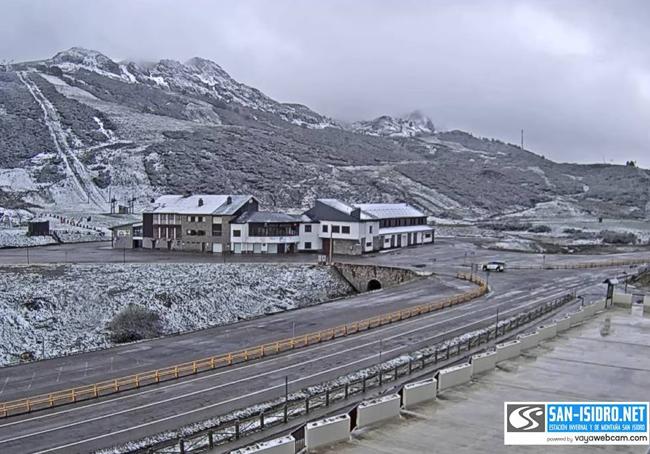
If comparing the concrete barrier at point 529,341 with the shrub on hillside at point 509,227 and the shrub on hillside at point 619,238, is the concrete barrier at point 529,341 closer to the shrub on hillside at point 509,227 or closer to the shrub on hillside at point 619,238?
the shrub on hillside at point 619,238

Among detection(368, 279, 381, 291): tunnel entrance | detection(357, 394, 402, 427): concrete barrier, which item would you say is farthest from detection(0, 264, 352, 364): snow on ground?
detection(357, 394, 402, 427): concrete barrier

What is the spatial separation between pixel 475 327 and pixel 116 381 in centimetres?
2072

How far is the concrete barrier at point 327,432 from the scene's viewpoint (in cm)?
1552

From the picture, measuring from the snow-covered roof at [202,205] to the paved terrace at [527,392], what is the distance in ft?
144

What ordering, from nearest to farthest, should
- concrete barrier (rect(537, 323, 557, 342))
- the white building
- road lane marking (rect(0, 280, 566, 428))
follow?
1. road lane marking (rect(0, 280, 566, 428))
2. concrete barrier (rect(537, 323, 557, 342))
3. the white building

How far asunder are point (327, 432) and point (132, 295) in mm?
31273

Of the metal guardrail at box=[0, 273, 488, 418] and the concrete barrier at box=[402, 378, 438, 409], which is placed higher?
the concrete barrier at box=[402, 378, 438, 409]

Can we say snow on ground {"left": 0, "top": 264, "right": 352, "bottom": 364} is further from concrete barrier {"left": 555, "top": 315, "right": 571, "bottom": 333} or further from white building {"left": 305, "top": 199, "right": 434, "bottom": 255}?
concrete barrier {"left": 555, "top": 315, "right": 571, "bottom": 333}

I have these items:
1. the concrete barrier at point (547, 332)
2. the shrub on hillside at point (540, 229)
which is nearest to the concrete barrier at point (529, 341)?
the concrete barrier at point (547, 332)

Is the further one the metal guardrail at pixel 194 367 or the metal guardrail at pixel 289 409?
the metal guardrail at pixel 194 367

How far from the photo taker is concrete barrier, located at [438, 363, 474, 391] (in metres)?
20.6

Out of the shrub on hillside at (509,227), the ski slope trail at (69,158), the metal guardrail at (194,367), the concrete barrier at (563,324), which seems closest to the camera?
the metal guardrail at (194,367)

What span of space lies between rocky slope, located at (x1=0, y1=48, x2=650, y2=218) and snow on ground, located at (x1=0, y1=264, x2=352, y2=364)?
50619 millimetres

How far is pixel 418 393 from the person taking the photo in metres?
19.2
